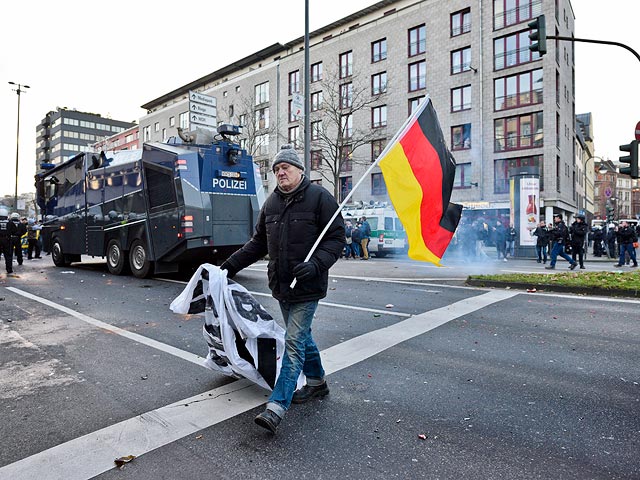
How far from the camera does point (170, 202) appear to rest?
1045 centimetres

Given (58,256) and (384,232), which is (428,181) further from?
(384,232)

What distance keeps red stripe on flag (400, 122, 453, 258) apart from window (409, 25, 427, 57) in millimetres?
35948

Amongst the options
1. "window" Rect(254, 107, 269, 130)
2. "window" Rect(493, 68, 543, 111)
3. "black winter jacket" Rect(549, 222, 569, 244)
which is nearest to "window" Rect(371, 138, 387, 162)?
"window" Rect(493, 68, 543, 111)

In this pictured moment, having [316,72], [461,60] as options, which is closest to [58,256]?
[461,60]

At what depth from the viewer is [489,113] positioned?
34.3m

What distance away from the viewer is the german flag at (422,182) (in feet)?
15.2

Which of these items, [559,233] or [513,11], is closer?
[559,233]

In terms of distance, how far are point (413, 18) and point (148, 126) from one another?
4307cm

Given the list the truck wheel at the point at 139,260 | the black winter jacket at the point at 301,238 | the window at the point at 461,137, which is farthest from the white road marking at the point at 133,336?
the window at the point at 461,137

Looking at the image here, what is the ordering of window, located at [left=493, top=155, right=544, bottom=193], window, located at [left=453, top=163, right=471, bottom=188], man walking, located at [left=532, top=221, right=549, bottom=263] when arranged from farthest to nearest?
window, located at [left=453, top=163, right=471, bottom=188]
window, located at [left=493, top=155, right=544, bottom=193]
man walking, located at [left=532, top=221, right=549, bottom=263]

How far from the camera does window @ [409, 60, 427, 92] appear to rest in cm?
3744

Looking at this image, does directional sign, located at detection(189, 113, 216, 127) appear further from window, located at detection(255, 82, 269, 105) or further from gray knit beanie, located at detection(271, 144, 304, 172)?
window, located at detection(255, 82, 269, 105)

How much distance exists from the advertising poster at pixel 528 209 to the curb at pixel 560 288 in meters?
12.3

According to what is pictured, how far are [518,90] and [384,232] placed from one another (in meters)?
18.0
